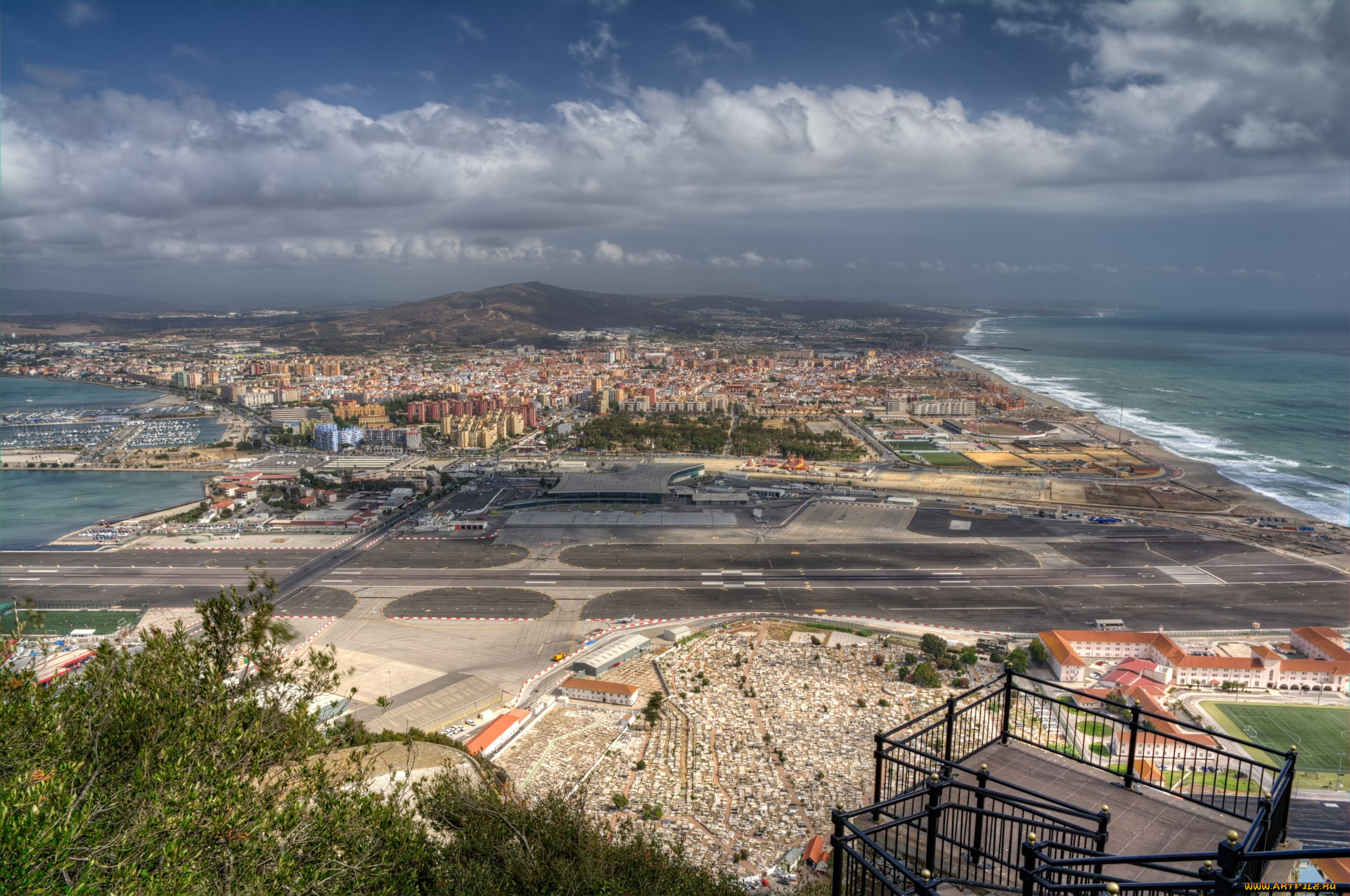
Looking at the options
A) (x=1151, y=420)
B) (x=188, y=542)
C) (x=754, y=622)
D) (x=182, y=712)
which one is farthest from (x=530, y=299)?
(x=182, y=712)

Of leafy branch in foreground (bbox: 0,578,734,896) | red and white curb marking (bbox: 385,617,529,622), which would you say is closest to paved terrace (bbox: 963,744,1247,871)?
leafy branch in foreground (bbox: 0,578,734,896)

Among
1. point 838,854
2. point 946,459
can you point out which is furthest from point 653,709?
point 946,459

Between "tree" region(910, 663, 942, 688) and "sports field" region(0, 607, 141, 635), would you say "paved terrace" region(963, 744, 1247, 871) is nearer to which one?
"tree" region(910, 663, 942, 688)

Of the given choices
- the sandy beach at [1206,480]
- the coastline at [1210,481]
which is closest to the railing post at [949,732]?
the coastline at [1210,481]

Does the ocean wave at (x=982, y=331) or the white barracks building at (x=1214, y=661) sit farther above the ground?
the ocean wave at (x=982, y=331)

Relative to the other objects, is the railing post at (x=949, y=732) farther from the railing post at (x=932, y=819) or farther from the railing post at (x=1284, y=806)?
the railing post at (x=1284, y=806)

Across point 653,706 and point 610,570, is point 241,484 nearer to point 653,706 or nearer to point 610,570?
point 610,570

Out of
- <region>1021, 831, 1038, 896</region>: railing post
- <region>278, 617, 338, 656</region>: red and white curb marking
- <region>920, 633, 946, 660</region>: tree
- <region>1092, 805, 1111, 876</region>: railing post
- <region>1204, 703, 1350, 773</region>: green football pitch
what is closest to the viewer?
<region>1021, 831, 1038, 896</region>: railing post

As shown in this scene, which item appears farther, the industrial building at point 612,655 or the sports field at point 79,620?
the sports field at point 79,620
